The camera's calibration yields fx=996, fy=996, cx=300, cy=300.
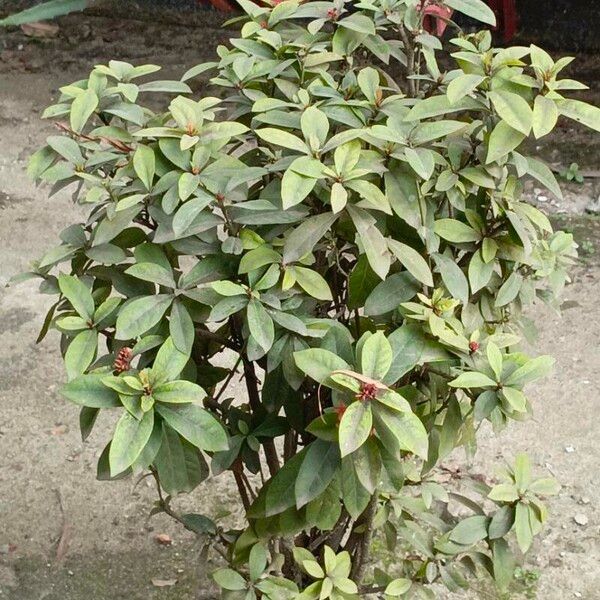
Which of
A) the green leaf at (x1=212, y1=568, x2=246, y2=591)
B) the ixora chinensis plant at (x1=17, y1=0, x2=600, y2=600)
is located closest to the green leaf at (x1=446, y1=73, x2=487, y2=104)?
the ixora chinensis plant at (x1=17, y1=0, x2=600, y2=600)

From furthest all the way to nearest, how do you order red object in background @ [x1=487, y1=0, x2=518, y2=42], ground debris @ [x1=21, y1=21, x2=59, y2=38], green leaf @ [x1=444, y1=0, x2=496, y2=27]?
ground debris @ [x1=21, y1=21, x2=59, y2=38] < red object in background @ [x1=487, y1=0, x2=518, y2=42] < green leaf @ [x1=444, y1=0, x2=496, y2=27]

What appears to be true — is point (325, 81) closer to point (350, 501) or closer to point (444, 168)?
point (444, 168)

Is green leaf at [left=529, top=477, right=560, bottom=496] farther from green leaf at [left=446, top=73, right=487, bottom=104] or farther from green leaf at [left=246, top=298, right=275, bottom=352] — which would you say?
green leaf at [left=446, top=73, right=487, bottom=104]

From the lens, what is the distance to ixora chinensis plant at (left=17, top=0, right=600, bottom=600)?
1.54 m

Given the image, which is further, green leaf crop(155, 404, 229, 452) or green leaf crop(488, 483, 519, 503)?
green leaf crop(488, 483, 519, 503)

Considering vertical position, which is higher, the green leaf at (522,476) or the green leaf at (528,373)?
the green leaf at (528,373)

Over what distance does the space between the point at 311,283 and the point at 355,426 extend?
1.05 feet

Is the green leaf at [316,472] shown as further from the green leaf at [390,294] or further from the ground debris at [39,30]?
the ground debris at [39,30]

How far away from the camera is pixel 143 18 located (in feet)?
24.5

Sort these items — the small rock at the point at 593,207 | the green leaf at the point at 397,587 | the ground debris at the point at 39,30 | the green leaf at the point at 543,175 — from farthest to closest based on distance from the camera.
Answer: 1. the ground debris at the point at 39,30
2. the small rock at the point at 593,207
3. the green leaf at the point at 397,587
4. the green leaf at the point at 543,175

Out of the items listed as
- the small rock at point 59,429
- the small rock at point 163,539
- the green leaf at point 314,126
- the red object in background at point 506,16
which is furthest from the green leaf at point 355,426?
the red object in background at point 506,16

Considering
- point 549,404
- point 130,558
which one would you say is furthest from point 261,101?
point 549,404

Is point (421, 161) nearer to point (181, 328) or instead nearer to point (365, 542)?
point (181, 328)

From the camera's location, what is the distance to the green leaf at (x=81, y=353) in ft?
5.35
